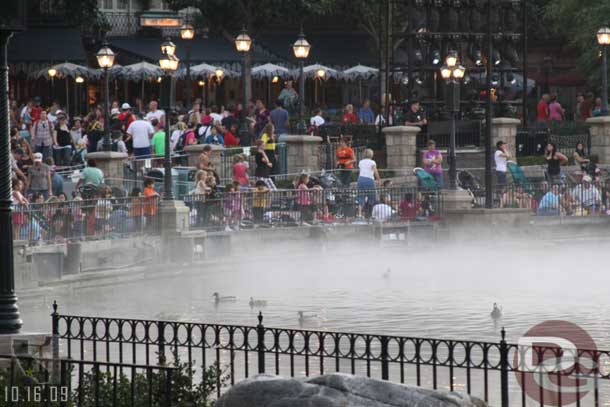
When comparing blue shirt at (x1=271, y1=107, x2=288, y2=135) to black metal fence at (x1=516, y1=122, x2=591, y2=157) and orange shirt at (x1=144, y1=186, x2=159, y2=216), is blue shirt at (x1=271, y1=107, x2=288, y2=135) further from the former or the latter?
orange shirt at (x1=144, y1=186, x2=159, y2=216)

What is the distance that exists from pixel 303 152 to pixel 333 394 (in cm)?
2785

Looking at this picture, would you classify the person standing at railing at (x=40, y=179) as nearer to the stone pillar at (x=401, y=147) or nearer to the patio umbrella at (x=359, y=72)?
the stone pillar at (x=401, y=147)

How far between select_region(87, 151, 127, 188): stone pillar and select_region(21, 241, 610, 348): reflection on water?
3.63 m


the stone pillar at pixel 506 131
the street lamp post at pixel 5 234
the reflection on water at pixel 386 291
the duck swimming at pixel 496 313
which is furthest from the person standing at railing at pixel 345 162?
the street lamp post at pixel 5 234

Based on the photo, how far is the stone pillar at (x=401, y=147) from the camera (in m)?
42.0

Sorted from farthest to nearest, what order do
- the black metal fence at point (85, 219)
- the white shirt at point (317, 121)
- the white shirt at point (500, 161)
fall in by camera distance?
the white shirt at point (317, 121), the white shirt at point (500, 161), the black metal fence at point (85, 219)

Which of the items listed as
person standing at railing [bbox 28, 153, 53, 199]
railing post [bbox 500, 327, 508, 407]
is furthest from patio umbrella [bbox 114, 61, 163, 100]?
railing post [bbox 500, 327, 508, 407]

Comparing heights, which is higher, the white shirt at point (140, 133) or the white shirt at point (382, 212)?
the white shirt at point (140, 133)

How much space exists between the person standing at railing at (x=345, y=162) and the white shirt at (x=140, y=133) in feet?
13.0

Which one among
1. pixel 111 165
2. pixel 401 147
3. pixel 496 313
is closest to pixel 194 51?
pixel 401 147

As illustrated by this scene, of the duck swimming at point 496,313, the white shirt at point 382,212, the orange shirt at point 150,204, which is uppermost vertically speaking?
the orange shirt at point 150,204

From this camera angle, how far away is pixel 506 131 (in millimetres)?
44219

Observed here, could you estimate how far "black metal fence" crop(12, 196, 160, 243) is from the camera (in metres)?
29.0

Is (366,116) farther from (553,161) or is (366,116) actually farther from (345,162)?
(345,162)
